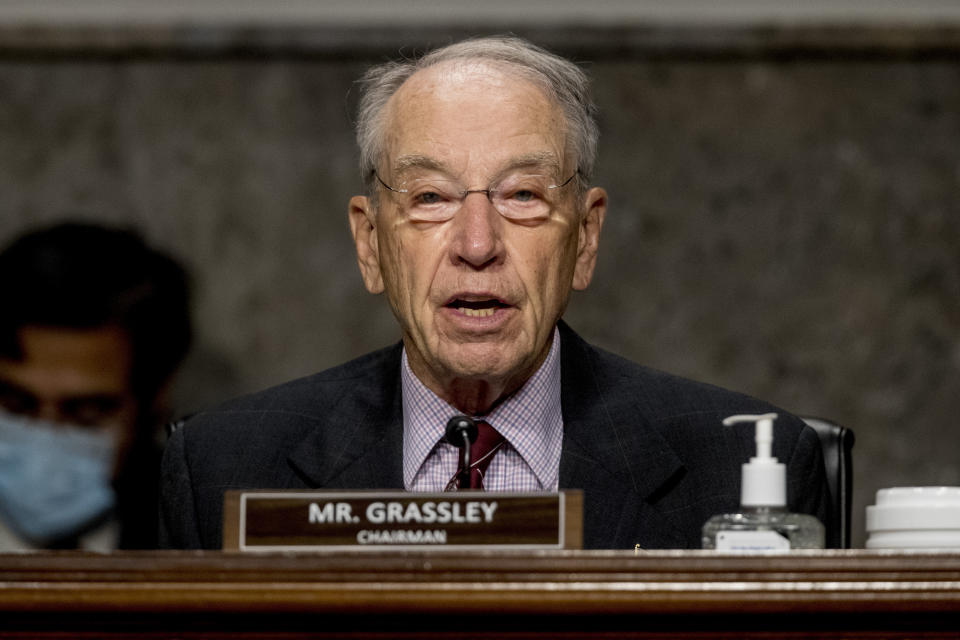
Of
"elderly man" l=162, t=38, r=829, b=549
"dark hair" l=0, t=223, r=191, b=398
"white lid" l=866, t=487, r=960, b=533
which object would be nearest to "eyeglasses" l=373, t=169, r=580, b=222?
"elderly man" l=162, t=38, r=829, b=549

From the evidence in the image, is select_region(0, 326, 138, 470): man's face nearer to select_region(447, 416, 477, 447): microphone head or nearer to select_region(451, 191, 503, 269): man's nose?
select_region(451, 191, 503, 269): man's nose

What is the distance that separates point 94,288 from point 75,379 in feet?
0.78

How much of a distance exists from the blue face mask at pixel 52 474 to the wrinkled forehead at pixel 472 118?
5.38 ft

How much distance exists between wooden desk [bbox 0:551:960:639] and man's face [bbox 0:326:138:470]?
2.19 metres

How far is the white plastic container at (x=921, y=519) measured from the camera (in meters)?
1.14

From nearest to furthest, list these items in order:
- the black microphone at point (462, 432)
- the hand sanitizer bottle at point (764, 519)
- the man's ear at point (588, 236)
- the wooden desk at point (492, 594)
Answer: the wooden desk at point (492, 594) < the hand sanitizer bottle at point (764, 519) < the black microphone at point (462, 432) < the man's ear at point (588, 236)

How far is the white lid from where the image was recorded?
1.14m

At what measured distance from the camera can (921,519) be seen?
115cm

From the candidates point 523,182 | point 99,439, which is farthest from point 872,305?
point 99,439

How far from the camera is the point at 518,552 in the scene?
992 mm

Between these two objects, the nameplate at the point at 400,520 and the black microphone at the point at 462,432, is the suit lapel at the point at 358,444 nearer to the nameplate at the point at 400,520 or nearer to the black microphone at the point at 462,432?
the black microphone at the point at 462,432

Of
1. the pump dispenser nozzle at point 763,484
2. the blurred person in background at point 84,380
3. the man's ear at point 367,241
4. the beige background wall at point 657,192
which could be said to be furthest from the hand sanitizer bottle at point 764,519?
the blurred person in background at point 84,380

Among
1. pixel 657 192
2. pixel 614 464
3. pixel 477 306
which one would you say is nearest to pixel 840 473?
pixel 614 464

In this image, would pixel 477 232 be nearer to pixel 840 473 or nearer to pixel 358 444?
pixel 358 444
